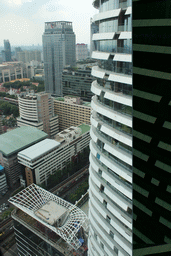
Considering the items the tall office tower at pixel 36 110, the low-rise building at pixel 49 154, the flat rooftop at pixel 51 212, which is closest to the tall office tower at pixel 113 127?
the flat rooftop at pixel 51 212

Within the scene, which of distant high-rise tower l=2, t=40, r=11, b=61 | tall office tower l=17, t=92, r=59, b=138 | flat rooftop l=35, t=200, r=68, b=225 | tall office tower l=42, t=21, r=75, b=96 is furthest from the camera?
distant high-rise tower l=2, t=40, r=11, b=61

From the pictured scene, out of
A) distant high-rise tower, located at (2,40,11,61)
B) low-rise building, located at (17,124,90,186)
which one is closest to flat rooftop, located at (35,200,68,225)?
low-rise building, located at (17,124,90,186)

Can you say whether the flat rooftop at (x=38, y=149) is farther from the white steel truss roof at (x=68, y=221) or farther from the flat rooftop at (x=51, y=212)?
the flat rooftop at (x=51, y=212)

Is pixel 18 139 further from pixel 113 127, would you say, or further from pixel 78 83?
pixel 78 83

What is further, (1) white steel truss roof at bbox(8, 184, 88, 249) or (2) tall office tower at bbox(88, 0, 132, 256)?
(1) white steel truss roof at bbox(8, 184, 88, 249)

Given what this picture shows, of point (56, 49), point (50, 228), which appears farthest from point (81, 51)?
point (50, 228)

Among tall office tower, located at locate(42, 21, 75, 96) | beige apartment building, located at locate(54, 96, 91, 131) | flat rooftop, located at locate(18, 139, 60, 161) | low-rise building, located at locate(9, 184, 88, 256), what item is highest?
tall office tower, located at locate(42, 21, 75, 96)

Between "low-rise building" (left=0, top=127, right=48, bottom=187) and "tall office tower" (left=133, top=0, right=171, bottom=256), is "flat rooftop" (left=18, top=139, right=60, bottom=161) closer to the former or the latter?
"low-rise building" (left=0, top=127, right=48, bottom=187)
